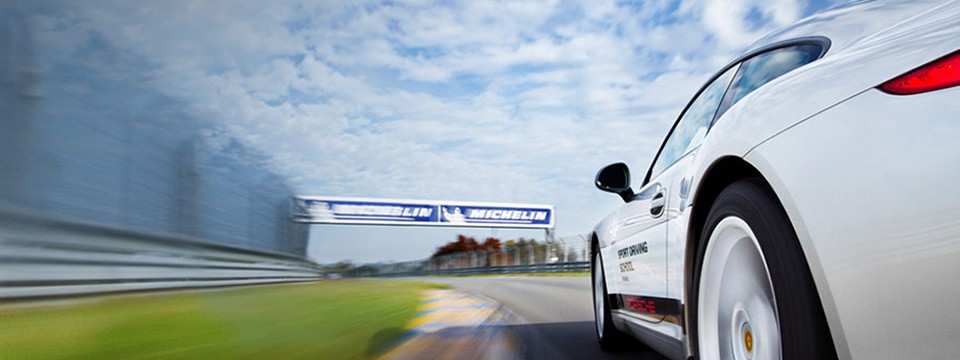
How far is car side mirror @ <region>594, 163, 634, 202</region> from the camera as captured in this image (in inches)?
174

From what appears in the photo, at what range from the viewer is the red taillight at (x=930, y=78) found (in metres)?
1.52

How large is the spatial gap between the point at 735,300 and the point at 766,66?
2.91 ft

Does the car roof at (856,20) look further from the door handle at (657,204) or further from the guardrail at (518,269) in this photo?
the guardrail at (518,269)

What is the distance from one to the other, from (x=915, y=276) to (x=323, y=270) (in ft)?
31.8

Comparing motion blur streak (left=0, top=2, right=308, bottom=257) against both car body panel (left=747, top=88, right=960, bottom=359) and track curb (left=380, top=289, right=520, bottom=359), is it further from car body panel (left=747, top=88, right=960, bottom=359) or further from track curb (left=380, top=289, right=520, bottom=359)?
car body panel (left=747, top=88, right=960, bottom=359)

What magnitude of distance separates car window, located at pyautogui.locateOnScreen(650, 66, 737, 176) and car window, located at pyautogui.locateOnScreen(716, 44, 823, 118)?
15 centimetres

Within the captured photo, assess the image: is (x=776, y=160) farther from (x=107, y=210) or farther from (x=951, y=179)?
(x=107, y=210)

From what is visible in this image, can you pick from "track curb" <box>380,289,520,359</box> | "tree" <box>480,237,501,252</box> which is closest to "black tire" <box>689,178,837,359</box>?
"track curb" <box>380,289,520,359</box>

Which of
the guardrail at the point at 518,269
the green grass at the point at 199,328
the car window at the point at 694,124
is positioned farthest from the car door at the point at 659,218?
the guardrail at the point at 518,269

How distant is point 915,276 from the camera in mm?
1489

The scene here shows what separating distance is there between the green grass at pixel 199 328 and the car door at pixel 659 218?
234cm

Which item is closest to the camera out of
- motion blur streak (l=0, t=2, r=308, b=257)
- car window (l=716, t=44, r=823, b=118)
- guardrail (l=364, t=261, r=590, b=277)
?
car window (l=716, t=44, r=823, b=118)

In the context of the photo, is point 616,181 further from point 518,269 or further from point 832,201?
point 518,269

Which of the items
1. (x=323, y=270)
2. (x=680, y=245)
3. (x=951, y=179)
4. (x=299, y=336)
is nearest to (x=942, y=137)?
(x=951, y=179)
